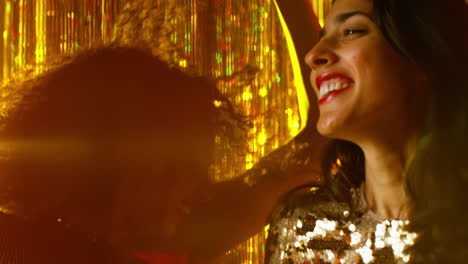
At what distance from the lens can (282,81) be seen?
1.18 m

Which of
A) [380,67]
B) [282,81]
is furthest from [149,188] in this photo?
[380,67]

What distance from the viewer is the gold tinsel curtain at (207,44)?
3.32ft

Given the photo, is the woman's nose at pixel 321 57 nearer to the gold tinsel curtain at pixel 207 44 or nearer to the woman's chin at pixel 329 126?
the woman's chin at pixel 329 126

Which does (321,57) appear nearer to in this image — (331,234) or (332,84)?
(332,84)

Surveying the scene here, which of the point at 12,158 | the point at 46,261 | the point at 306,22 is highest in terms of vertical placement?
the point at 306,22

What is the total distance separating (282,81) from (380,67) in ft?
1.12

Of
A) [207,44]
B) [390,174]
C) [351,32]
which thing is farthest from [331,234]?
[207,44]

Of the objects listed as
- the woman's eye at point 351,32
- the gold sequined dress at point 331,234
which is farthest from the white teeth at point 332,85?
the gold sequined dress at point 331,234

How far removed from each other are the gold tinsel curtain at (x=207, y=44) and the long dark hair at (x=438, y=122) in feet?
1.11

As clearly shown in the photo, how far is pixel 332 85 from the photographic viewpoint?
35.7 inches

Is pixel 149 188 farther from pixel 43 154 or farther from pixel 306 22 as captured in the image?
pixel 306 22

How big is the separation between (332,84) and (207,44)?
1.17 ft

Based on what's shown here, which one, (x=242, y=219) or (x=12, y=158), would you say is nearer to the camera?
(x=12, y=158)

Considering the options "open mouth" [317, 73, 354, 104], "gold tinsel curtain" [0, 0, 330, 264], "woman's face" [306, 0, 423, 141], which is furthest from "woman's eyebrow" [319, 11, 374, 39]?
"gold tinsel curtain" [0, 0, 330, 264]
